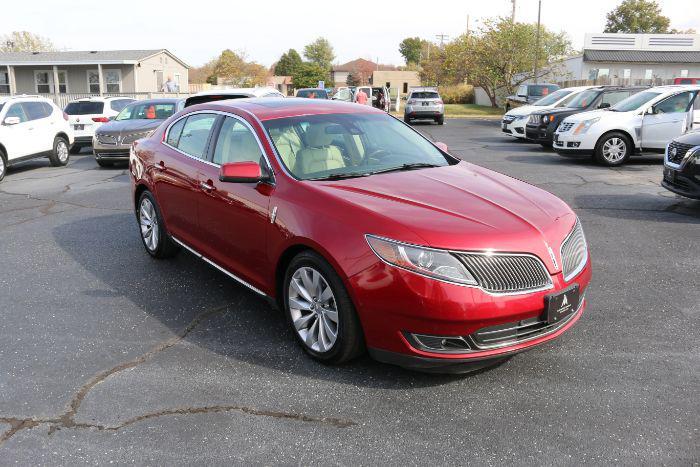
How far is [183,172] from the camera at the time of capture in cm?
532

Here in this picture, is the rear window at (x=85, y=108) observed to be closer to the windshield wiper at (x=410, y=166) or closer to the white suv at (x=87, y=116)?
the white suv at (x=87, y=116)

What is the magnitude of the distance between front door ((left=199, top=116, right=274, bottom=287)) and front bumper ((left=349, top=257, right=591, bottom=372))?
1.07 metres

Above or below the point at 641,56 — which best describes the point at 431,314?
below

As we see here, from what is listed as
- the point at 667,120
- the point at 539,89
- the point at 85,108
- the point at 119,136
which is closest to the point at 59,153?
the point at 119,136

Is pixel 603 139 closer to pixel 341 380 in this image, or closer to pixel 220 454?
pixel 341 380

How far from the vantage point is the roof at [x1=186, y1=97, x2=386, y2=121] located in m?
4.82

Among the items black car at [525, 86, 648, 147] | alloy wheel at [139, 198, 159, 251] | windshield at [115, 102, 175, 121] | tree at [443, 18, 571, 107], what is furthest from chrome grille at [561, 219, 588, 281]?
tree at [443, 18, 571, 107]

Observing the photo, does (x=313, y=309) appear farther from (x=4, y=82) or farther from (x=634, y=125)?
(x=4, y=82)

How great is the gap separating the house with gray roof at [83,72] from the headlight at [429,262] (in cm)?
3729

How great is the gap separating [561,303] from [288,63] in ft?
346

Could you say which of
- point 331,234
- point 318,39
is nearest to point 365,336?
point 331,234

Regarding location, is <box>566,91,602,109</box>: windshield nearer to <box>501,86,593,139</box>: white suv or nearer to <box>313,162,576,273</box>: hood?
<box>501,86,593,139</box>: white suv

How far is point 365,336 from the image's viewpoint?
3.56m

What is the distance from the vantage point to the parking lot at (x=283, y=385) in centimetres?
306
